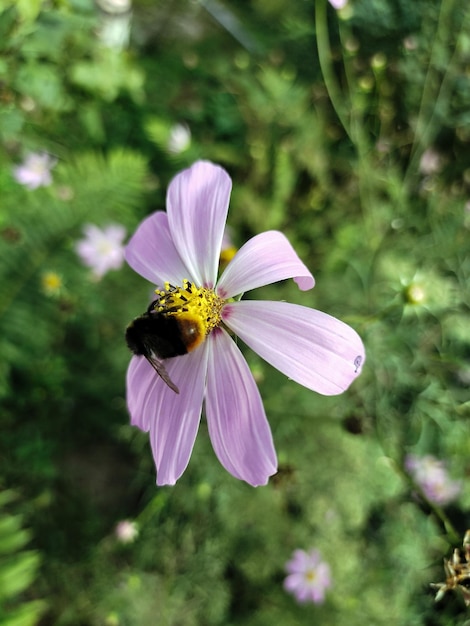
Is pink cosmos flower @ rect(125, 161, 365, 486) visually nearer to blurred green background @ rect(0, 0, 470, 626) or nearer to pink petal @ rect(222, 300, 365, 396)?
pink petal @ rect(222, 300, 365, 396)

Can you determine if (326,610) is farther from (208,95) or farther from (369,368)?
(208,95)

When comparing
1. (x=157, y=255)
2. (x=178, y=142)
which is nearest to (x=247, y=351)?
(x=157, y=255)

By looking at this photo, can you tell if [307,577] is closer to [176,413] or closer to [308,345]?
[176,413]

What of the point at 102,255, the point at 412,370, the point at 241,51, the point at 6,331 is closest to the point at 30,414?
the point at 6,331

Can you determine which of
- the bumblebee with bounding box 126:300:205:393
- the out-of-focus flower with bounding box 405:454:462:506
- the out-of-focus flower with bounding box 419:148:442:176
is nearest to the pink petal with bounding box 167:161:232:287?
the bumblebee with bounding box 126:300:205:393

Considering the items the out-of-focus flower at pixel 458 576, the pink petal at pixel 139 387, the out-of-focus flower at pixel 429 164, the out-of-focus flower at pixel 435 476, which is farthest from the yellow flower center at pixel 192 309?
the out-of-focus flower at pixel 429 164
